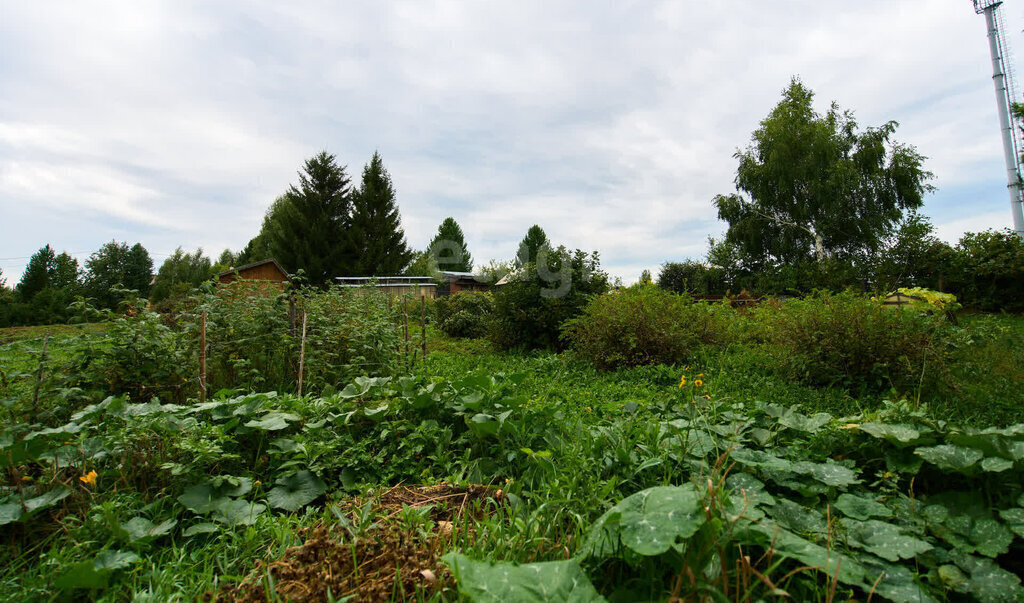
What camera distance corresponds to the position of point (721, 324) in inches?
248

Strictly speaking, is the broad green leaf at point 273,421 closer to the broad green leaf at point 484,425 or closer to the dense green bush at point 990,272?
the broad green leaf at point 484,425

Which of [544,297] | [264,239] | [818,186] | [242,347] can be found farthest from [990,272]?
[264,239]

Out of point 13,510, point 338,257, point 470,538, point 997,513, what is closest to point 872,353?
point 997,513

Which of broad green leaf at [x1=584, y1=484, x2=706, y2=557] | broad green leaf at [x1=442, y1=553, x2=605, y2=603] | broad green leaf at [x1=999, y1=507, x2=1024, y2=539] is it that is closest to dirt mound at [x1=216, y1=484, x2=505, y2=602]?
broad green leaf at [x1=442, y1=553, x2=605, y2=603]

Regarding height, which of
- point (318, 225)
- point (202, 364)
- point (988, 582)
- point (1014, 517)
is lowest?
point (988, 582)

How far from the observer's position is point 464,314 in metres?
11.2

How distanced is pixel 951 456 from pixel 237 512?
2.65m

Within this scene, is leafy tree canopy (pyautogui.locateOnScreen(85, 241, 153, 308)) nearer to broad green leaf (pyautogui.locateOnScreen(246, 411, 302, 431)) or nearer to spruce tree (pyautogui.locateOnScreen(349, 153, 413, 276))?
Result: spruce tree (pyautogui.locateOnScreen(349, 153, 413, 276))

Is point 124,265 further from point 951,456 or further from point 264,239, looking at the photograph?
point 951,456

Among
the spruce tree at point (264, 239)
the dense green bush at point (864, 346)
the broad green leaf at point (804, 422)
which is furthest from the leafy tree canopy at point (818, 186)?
the spruce tree at point (264, 239)

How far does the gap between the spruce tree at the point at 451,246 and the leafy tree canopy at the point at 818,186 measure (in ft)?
105

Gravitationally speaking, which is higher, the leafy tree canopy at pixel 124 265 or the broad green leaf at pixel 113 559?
the leafy tree canopy at pixel 124 265

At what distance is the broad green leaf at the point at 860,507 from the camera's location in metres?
1.45

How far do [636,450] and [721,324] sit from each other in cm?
493
